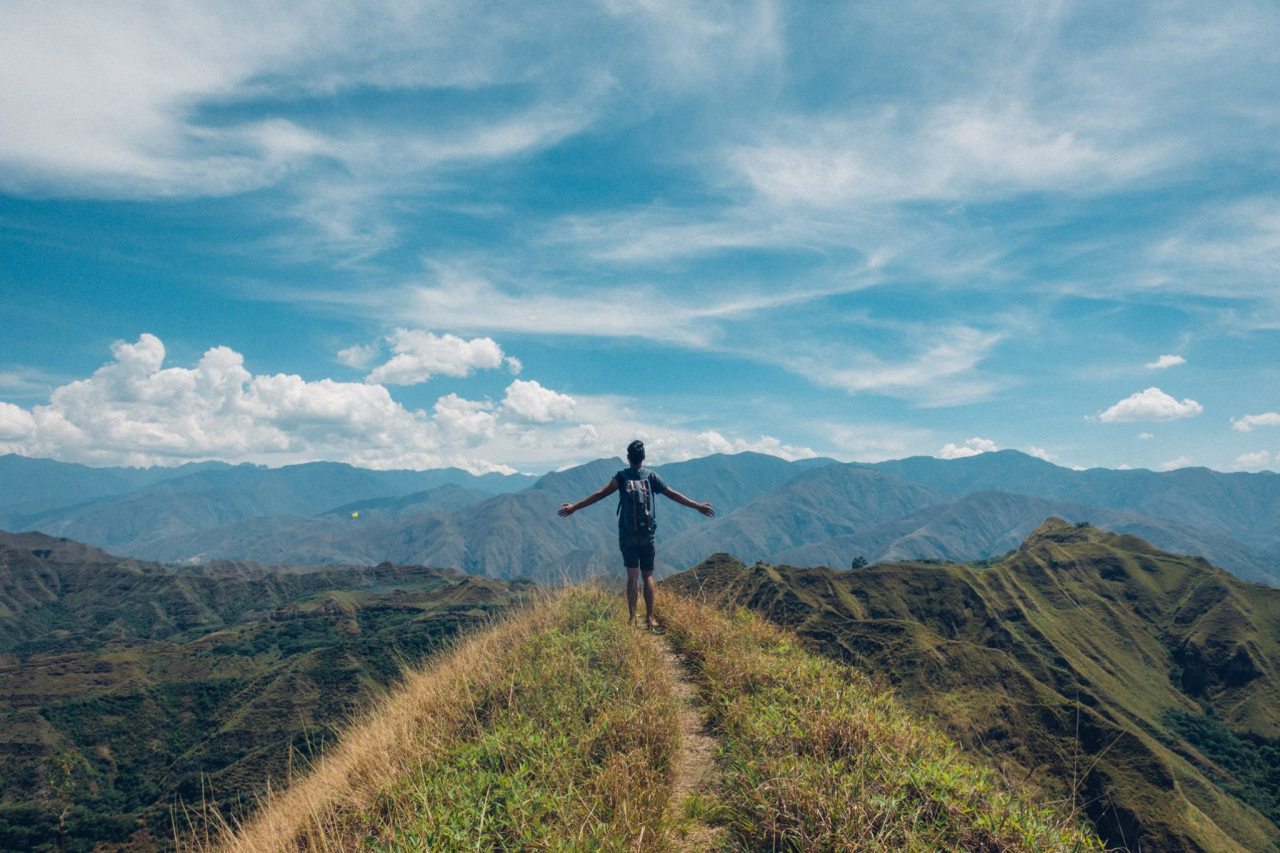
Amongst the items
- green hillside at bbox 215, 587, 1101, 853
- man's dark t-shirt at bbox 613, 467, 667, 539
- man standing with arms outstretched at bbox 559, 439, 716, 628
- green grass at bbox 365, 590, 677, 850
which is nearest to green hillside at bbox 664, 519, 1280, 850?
man standing with arms outstretched at bbox 559, 439, 716, 628

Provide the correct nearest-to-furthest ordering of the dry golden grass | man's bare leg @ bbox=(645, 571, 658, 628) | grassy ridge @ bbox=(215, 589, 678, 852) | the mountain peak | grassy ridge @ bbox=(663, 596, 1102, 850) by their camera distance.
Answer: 1. grassy ridge @ bbox=(663, 596, 1102, 850)
2. grassy ridge @ bbox=(215, 589, 678, 852)
3. the dry golden grass
4. man's bare leg @ bbox=(645, 571, 658, 628)
5. the mountain peak

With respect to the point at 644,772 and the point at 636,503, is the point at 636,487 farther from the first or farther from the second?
the point at 644,772

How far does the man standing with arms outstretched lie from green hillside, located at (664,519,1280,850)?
4538cm

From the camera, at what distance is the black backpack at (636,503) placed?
10.8 meters

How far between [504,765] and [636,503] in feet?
18.6

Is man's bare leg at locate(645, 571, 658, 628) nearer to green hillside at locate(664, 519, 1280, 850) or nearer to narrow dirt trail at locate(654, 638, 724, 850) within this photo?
narrow dirt trail at locate(654, 638, 724, 850)

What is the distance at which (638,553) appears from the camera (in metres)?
10.9

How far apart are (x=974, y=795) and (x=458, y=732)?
492 cm

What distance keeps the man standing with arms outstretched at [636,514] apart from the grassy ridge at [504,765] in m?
2.25

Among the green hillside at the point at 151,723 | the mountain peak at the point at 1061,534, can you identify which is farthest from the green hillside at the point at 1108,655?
the green hillside at the point at 151,723

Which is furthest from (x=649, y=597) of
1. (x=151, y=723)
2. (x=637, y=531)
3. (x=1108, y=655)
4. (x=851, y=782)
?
(x=1108, y=655)

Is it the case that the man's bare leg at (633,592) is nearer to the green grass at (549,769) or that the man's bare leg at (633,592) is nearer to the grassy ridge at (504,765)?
the grassy ridge at (504,765)

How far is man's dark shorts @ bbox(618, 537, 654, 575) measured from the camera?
10.8 metres

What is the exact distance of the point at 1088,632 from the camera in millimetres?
129750
